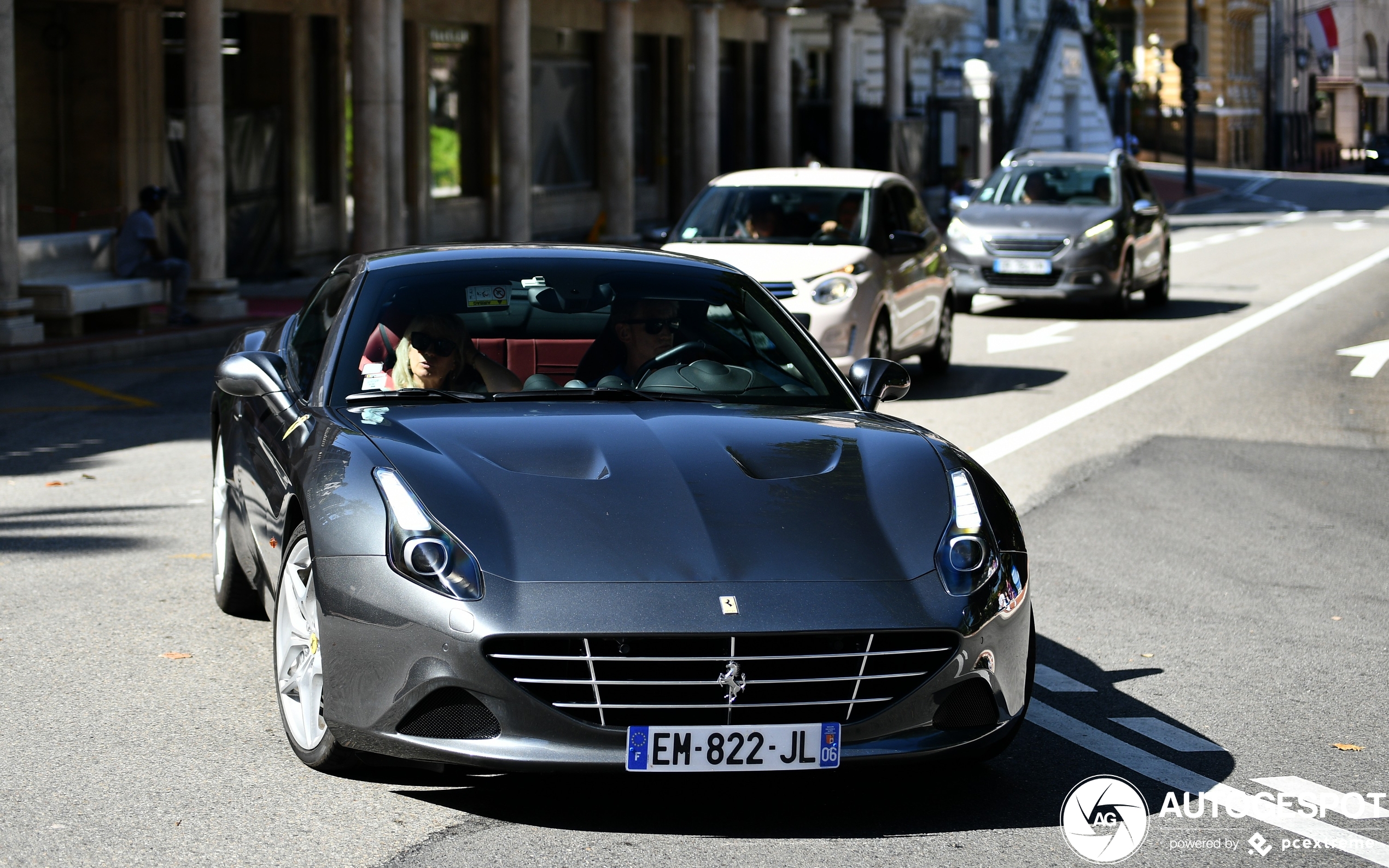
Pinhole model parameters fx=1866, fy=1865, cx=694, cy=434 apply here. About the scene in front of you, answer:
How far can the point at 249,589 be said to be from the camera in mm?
6828

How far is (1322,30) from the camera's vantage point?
100 m

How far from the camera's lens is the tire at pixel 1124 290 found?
20.2m

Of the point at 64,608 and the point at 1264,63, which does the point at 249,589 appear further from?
the point at 1264,63

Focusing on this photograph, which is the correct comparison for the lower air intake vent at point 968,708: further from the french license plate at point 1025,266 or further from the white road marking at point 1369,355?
the french license plate at point 1025,266

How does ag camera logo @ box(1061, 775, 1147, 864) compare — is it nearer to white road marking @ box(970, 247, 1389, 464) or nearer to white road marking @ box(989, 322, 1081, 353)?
white road marking @ box(970, 247, 1389, 464)

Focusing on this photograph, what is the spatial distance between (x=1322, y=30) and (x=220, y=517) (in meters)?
103

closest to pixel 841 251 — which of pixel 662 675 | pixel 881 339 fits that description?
pixel 881 339

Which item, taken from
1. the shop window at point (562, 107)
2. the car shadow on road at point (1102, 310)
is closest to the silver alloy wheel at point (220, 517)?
the car shadow on road at point (1102, 310)

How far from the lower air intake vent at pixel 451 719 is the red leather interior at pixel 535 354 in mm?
1551

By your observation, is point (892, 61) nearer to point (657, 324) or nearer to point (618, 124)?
point (618, 124)

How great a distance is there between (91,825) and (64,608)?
8.76 ft

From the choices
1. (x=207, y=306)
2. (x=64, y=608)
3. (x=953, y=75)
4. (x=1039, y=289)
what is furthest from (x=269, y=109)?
(x=953, y=75)

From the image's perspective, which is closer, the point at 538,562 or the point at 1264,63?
the point at 538,562

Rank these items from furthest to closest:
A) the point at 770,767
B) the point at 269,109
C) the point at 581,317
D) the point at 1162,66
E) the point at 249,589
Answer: the point at 1162,66 < the point at 269,109 < the point at 249,589 < the point at 581,317 < the point at 770,767
